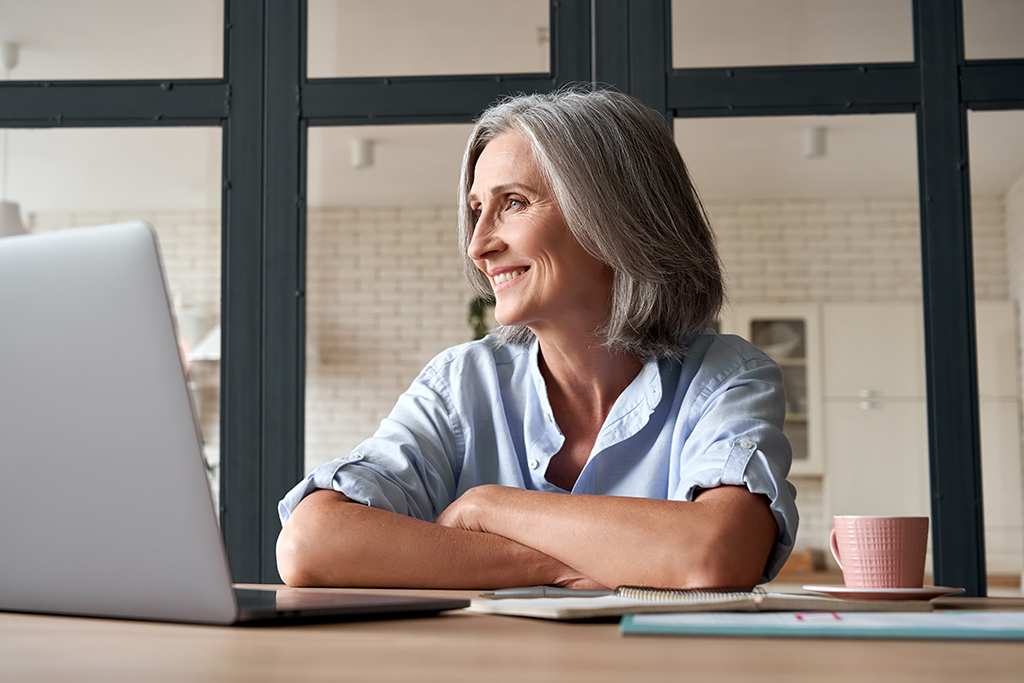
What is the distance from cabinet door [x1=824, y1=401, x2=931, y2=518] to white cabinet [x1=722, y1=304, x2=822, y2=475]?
132 millimetres

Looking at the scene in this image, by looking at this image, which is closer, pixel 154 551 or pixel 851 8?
pixel 154 551

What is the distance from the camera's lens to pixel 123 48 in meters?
2.61

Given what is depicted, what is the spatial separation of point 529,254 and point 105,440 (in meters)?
1.15

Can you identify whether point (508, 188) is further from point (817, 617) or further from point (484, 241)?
point (817, 617)

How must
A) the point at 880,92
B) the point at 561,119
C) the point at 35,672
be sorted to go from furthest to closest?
the point at 880,92 → the point at 561,119 → the point at 35,672

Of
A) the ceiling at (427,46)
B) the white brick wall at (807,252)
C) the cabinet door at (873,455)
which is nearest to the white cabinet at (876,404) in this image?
the cabinet door at (873,455)

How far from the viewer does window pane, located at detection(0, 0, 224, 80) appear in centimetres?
255

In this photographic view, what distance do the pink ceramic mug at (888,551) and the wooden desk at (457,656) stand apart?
495 mm

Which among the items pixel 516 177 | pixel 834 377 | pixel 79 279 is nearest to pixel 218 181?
pixel 516 177

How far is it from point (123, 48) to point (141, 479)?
7.70ft

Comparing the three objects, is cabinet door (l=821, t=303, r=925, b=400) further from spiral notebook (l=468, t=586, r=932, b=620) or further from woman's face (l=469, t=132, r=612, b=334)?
spiral notebook (l=468, t=586, r=932, b=620)

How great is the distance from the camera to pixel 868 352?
7938mm

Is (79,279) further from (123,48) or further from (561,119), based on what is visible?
(123,48)

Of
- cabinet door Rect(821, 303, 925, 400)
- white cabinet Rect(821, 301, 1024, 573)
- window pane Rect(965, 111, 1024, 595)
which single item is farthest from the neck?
cabinet door Rect(821, 303, 925, 400)
